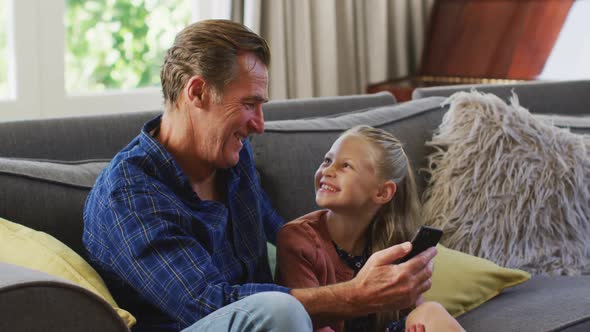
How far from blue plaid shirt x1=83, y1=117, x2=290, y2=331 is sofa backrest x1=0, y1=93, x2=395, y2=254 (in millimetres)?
121

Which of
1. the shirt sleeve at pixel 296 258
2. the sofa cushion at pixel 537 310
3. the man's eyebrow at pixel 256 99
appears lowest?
the sofa cushion at pixel 537 310

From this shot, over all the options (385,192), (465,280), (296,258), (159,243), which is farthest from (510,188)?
(159,243)

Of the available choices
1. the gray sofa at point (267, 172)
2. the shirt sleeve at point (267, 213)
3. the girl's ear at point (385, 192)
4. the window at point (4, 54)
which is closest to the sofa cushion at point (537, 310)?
the gray sofa at point (267, 172)

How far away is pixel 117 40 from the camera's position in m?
3.57

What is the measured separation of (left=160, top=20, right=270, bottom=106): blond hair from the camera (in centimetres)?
166

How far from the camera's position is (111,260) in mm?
1566

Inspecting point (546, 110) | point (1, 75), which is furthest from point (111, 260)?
point (1, 75)

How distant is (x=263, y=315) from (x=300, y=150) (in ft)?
2.88

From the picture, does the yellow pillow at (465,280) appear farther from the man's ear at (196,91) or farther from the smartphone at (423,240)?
the man's ear at (196,91)

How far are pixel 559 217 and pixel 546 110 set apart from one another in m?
0.63

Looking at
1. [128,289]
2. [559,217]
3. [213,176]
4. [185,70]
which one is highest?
[185,70]

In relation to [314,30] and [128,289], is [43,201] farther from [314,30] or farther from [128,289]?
[314,30]

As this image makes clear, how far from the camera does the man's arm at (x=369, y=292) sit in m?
1.56

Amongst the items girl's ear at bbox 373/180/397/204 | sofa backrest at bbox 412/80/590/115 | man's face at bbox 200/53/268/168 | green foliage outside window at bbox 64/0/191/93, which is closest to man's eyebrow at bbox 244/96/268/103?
man's face at bbox 200/53/268/168
